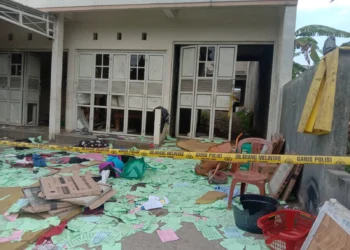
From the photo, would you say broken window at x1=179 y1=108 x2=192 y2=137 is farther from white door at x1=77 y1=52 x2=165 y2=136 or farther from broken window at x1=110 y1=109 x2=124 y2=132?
broken window at x1=110 y1=109 x2=124 y2=132

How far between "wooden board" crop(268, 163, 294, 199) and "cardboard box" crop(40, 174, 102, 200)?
7.98 ft

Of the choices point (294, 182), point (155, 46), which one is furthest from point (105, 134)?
point (294, 182)

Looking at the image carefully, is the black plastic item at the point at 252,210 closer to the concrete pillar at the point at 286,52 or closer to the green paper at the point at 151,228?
the green paper at the point at 151,228

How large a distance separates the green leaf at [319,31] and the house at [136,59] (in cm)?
415

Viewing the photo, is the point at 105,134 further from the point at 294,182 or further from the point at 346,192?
the point at 346,192

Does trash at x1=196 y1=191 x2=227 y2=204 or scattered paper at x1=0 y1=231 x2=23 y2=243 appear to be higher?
trash at x1=196 y1=191 x2=227 y2=204

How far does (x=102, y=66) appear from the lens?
8328 mm

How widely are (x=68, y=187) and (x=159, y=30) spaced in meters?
5.57

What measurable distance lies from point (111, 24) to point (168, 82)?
2460mm

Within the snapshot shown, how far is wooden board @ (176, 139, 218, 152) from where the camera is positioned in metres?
6.70

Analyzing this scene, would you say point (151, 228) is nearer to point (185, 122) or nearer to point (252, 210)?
point (252, 210)

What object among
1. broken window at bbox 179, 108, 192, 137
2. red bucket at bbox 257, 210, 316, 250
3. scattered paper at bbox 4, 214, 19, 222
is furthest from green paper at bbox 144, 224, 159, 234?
broken window at bbox 179, 108, 192, 137

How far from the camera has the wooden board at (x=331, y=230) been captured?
182 centimetres

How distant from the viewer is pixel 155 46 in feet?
25.6
